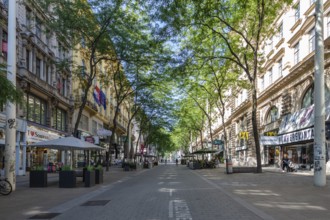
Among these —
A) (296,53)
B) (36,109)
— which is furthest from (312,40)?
(36,109)

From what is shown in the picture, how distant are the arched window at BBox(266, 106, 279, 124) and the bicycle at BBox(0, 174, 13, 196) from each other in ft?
103

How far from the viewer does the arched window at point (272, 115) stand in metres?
42.4

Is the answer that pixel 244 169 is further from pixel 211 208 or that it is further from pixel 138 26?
pixel 211 208

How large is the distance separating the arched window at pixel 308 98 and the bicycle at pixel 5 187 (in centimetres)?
2398

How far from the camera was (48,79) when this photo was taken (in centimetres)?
3831

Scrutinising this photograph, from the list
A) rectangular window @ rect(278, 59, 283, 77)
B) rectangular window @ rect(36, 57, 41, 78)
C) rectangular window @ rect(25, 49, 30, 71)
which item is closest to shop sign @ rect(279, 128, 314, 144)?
rectangular window @ rect(278, 59, 283, 77)

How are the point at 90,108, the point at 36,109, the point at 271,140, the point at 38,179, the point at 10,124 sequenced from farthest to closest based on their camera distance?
the point at 90,108, the point at 271,140, the point at 36,109, the point at 38,179, the point at 10,124

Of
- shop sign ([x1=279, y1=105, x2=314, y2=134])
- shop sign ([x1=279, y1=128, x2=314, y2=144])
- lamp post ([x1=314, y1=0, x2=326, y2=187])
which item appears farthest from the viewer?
shop sign ([x1=279, y1=105, x2=314, y2=134])

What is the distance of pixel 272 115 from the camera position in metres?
44.3

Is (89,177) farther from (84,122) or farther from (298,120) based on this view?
(84,122)

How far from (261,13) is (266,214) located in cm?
1789

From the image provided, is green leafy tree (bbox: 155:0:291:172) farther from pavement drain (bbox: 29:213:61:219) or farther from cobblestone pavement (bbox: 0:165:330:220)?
pavement drain (bbox: 29:213:61:219)

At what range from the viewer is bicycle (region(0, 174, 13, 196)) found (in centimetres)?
1578

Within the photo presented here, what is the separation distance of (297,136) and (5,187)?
22211mm
